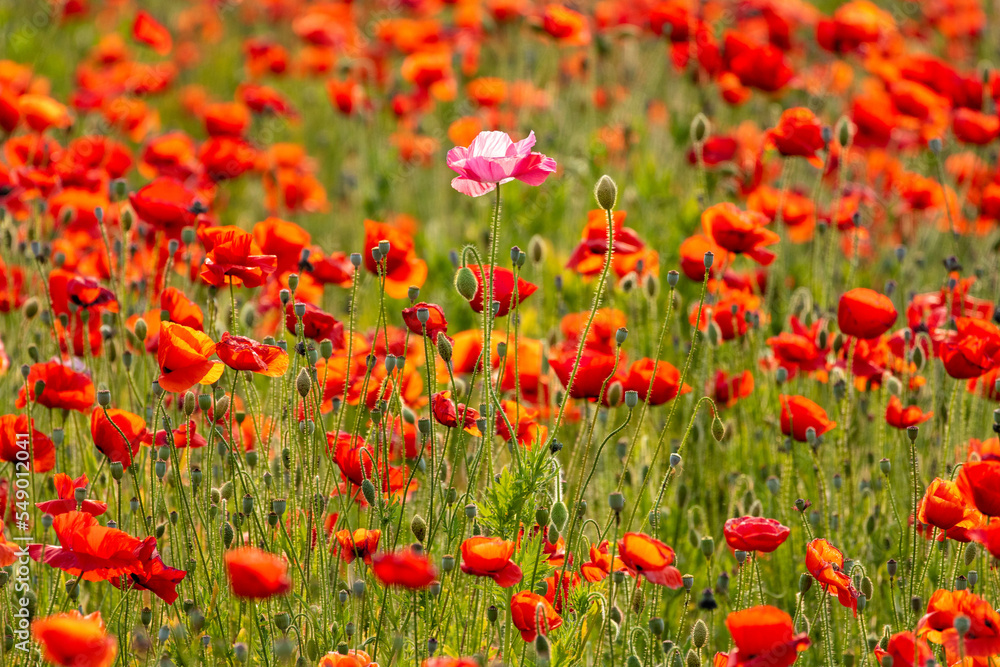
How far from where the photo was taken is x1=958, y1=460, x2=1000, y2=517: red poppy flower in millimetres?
1925

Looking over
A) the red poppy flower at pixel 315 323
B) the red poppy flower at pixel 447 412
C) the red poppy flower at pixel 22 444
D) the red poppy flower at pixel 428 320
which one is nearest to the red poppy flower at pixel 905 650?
the red poppy flower at pixel 447 412

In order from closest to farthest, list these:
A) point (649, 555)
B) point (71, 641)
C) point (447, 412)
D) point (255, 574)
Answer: point (71, 641) → point (255, 574) → point (649, 555) → point (447, 412)

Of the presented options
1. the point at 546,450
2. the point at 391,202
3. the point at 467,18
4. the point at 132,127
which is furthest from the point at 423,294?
the point at 546,450

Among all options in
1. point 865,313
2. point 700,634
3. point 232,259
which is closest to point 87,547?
point 232,259

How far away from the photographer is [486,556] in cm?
179

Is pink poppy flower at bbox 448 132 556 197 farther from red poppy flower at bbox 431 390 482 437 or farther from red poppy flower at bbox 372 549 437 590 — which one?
red poppy flower at bbox 372 549 437 590

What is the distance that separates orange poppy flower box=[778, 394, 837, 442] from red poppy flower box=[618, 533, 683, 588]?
84cm

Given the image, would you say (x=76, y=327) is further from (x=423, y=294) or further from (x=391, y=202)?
(x=391, y=202)

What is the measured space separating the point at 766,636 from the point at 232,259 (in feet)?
4.19

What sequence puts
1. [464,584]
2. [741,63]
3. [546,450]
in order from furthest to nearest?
[741,63] < [464,584] < [546,450]

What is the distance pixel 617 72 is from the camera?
5.97 metres

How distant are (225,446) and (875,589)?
1577 millimetres

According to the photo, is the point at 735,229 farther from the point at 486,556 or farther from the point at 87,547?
the point at 87,547

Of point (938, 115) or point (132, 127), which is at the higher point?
point (938, 115)
